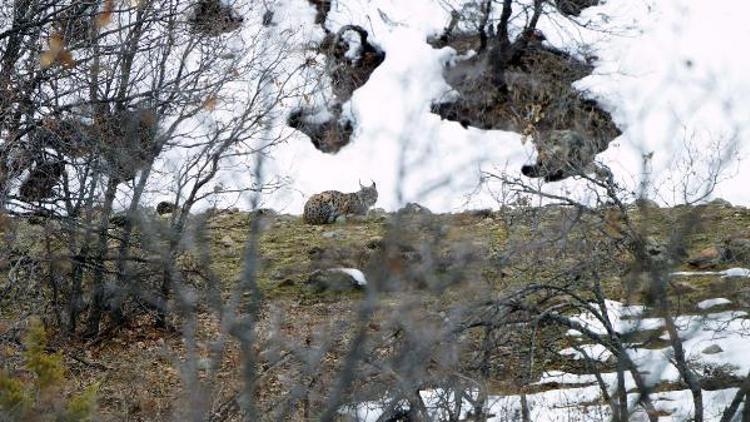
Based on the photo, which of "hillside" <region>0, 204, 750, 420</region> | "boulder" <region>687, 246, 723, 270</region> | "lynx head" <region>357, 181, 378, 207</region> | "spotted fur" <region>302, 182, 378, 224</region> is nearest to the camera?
"hillside" <region>0, 204, 750, 420</region>

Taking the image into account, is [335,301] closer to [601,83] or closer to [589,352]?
[589,352]

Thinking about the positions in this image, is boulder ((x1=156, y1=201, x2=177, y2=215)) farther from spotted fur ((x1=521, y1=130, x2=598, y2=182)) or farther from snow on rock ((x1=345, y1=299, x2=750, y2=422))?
snow on rock ((x1=345, y1=299, x2=750, y2=422))

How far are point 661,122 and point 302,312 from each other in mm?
6678

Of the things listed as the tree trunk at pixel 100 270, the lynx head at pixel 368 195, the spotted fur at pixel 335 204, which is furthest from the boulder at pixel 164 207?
the lynx head at pixel 368 195

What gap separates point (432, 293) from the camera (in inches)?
105

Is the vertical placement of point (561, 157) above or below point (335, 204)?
below

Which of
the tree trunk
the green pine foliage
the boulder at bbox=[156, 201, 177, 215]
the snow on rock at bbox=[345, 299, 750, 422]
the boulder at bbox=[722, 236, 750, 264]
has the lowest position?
the green pine foliage

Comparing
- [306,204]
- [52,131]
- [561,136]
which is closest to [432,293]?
[52,131]

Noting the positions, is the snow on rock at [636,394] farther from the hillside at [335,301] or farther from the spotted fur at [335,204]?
the spotted fur at [335,204]

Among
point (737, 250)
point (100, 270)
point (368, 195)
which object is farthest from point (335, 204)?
point (737, 250)

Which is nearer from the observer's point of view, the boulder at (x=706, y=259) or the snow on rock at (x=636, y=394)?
the snow on rock at (x=636, y=394)

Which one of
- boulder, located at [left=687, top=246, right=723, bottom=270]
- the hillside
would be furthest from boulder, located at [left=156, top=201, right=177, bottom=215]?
boulder, located at [left=687, top=246, right=723, bottom=270]

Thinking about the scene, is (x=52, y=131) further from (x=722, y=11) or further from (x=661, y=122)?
(x=722, y=11)

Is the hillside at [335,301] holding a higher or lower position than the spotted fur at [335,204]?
lower
